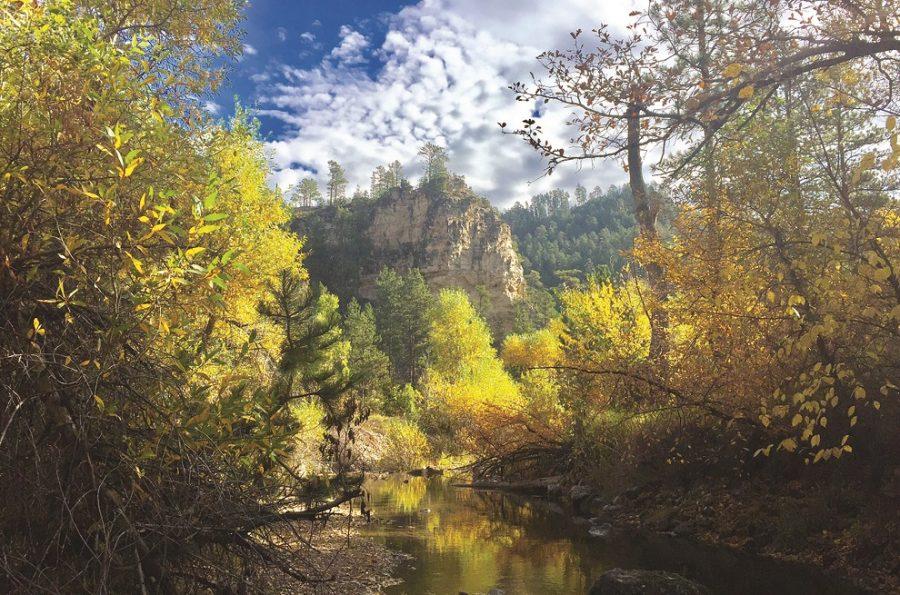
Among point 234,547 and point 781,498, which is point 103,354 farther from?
point 781,498

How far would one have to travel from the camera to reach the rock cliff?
88.7m

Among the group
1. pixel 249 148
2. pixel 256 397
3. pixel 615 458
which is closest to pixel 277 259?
pixel 249 148

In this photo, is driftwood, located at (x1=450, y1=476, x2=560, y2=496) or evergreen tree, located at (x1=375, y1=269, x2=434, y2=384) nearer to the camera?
driftwood, located at (x1=450, y1=476, x2=560, y2=496)

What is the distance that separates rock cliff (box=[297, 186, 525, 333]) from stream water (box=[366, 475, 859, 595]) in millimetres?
69346

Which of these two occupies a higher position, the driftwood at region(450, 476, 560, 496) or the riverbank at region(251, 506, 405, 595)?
the riverbank at region(251, 506, 405, 595)

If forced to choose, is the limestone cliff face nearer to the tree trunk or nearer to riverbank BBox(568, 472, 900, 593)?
the tree trunk

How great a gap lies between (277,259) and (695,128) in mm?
13323

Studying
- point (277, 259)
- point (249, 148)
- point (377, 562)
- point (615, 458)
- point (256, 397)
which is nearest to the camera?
point (256, 397)

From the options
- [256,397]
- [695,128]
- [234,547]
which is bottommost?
[234,547]

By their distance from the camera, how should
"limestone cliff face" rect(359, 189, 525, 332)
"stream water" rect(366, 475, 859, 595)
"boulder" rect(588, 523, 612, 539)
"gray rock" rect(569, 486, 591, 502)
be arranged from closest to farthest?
1. "stream water" rect(366, 475, 859, 595)
2. "boulder" rect(588, 523, 612, 539)
3. "gray rock" rect(569, 486, 591, 502)
4. "limestone cliff face" rect(359, 189, 525, 332)

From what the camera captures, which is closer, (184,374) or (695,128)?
(184,374)

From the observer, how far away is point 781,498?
9.97 m

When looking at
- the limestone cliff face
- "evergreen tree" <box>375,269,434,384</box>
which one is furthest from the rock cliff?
"evergreen tree" <box>375,269,434,384</box>

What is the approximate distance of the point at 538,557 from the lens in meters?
9.95
